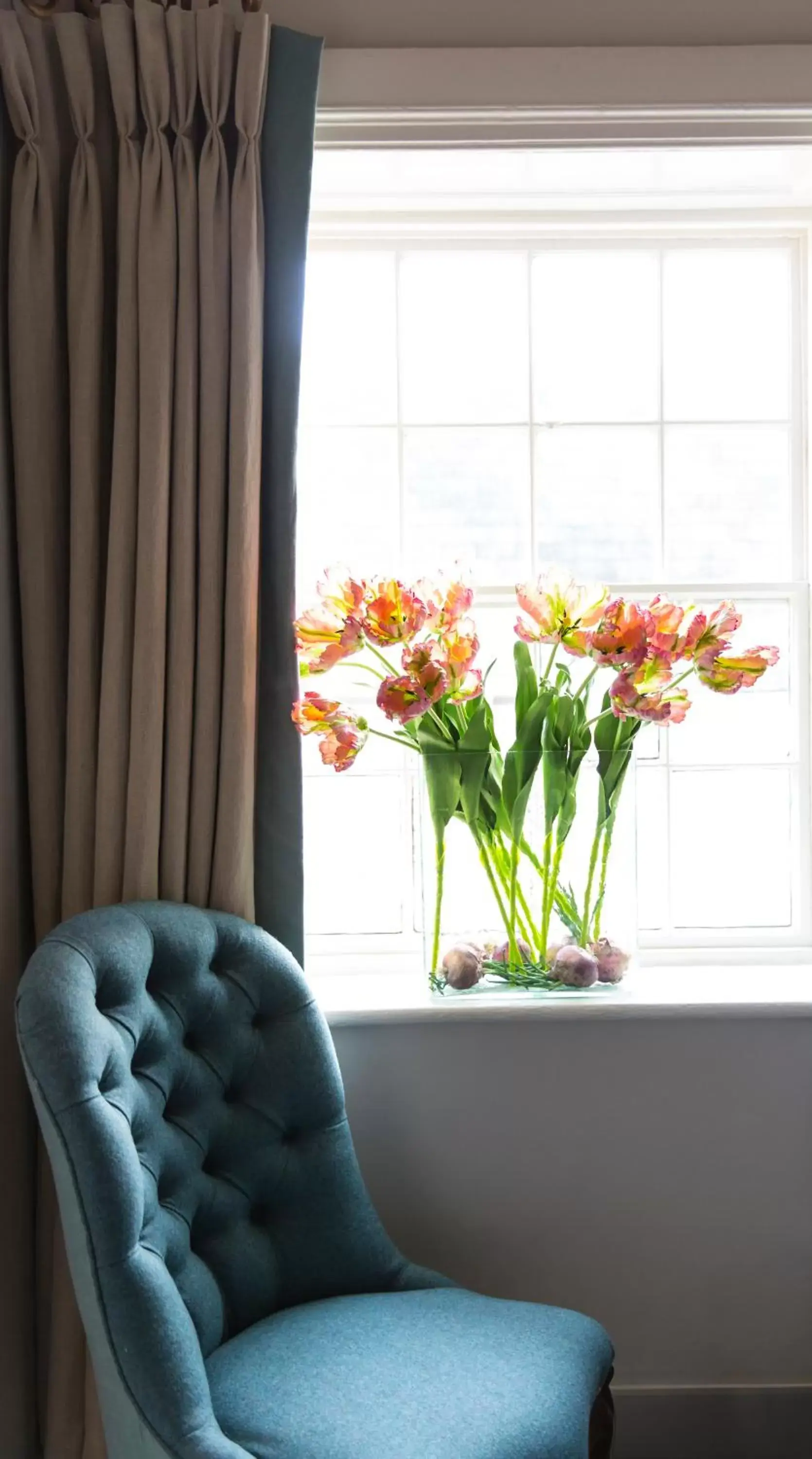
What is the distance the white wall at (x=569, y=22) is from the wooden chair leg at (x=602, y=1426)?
1989mm

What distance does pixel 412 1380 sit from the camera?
1396mm

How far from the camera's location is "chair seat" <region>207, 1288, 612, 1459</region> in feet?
4.29

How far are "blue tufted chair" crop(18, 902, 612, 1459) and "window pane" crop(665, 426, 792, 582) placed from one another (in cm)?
121

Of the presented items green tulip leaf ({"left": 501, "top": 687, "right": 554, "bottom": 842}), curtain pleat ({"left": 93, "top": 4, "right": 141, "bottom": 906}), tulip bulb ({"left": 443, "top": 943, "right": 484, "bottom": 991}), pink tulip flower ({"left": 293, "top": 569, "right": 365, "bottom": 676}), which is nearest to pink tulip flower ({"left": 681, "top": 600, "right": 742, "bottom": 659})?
green tulip leaf ({"left": 501, "top": 687, "right": 554, "bottom": 842})

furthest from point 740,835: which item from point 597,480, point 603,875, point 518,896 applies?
point 597,480

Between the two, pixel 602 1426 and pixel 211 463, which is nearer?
pixel 602 1426

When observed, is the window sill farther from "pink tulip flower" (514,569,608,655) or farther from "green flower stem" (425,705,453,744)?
"pink tulip flower" (514,569,608,655)

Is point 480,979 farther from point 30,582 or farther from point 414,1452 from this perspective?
point 30,582

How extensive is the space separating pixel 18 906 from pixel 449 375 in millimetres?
1293

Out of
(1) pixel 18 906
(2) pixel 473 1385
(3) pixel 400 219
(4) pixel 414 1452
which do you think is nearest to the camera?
(4) pixel 414 1452

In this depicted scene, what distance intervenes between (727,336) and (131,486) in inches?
49.3

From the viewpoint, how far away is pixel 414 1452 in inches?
50.2

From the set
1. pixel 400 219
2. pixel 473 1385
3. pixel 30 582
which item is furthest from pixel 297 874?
pixel 400 219

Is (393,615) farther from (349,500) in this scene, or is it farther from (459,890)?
(349,500)
